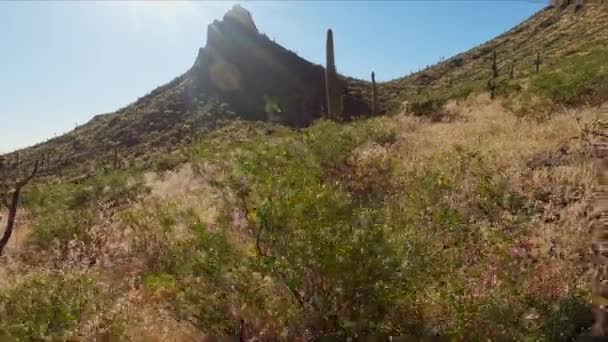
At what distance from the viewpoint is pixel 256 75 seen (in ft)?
203

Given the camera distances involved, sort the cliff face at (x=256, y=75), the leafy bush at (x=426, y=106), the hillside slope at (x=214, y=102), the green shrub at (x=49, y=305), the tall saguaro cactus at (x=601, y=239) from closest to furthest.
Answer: the tall saguaro cactus at (x=601, y=239)
the green shrub at (x=49, y=305)
the leafy bush at (x=426, y=106)
the hillside slope at (x=214, y=102)
the cliff face at (x=256, y=75)

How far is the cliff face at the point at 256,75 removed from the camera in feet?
187

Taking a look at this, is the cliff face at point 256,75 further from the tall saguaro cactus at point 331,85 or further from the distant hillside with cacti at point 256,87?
the tall saguaro cactus at point 331,85

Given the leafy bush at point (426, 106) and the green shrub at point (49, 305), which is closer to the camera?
the green shrub at point (49, 305)

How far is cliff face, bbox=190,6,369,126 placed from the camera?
5700cm

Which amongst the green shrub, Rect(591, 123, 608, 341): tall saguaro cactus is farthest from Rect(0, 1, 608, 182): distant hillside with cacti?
Rect(591, 123, 608, 341): tall saguaro cactus

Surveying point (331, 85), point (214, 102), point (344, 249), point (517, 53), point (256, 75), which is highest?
point (256, 75)

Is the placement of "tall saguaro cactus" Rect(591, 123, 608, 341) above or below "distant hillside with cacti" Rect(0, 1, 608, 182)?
below

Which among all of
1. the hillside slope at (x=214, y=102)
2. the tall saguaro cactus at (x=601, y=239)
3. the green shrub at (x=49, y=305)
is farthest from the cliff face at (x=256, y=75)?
the tall saguaro cactus at (x=601, y=239)

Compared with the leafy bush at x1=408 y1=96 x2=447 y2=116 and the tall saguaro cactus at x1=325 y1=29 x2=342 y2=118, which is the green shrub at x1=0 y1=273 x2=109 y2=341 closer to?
the tall saguaro cactus at x1=325 y1=29 x2=342 y2=118

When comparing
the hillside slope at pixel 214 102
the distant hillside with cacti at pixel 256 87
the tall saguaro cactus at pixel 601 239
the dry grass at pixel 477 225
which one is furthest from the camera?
the hillside slope at pixel 214 102

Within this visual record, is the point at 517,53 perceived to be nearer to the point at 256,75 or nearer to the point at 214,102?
the point at 256,75

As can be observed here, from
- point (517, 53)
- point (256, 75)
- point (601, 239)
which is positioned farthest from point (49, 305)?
point (256, 75)

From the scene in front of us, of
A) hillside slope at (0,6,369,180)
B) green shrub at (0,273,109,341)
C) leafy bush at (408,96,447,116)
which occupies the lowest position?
green shrub at (0,273,109,341)
